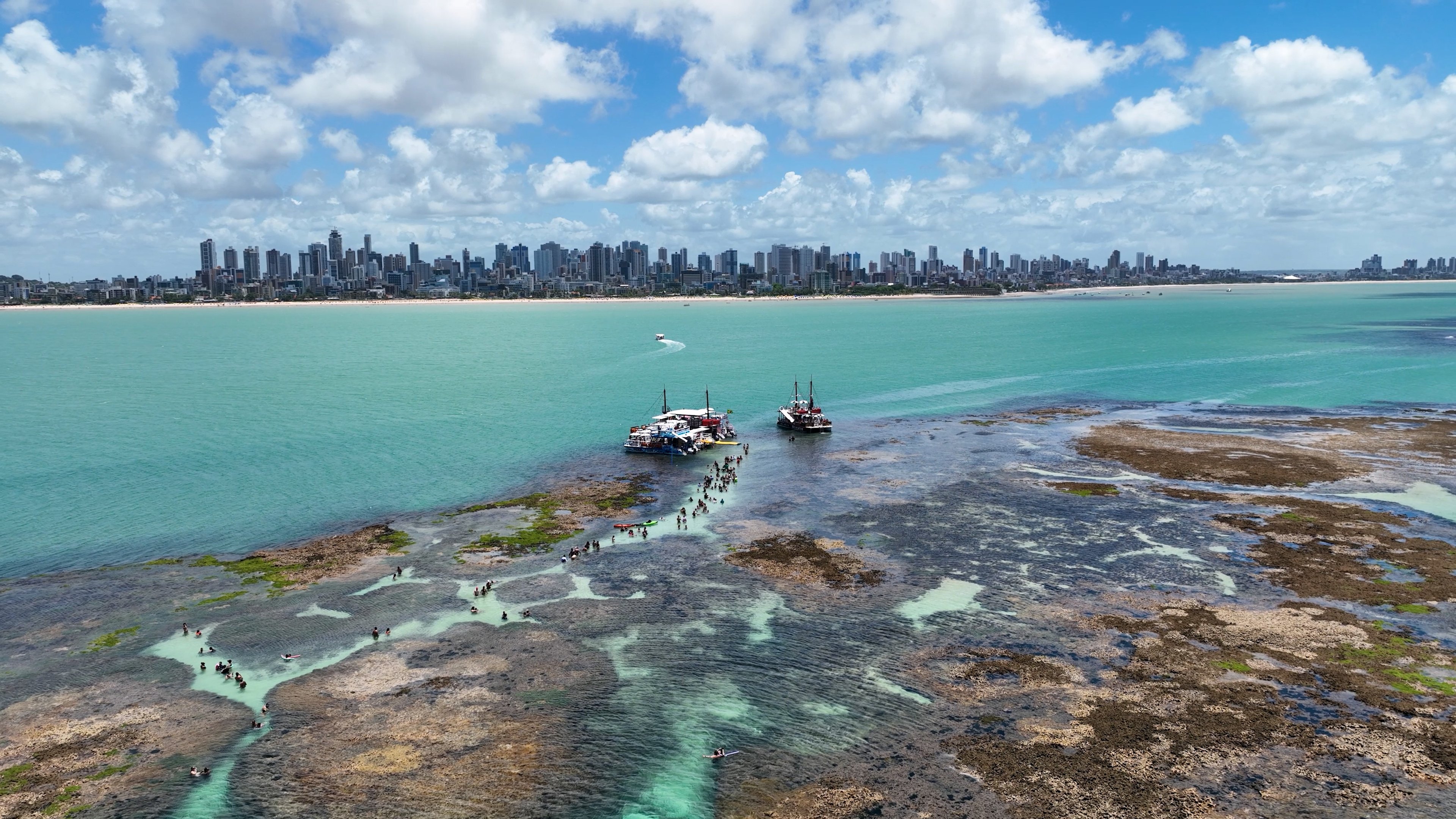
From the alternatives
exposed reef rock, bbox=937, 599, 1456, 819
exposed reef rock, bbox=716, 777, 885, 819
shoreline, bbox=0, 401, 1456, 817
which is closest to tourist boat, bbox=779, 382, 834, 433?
shoreline, bbox=0, 401, 1456, 817

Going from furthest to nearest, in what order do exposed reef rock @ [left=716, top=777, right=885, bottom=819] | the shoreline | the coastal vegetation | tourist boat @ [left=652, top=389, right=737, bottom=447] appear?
1. tourist boat @ [left=652, top=389, right=737, bottom=447]
2. the coastal vegetation
3. the shoreline
4. exposed reef rock @ [left=716, top=777, right=885, bottom=819]

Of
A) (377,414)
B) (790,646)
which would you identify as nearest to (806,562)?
(790,646)

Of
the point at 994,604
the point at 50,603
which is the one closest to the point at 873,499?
the point at 994,604

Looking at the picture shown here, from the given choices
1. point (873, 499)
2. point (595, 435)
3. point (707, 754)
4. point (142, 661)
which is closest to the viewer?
point (707, 754)

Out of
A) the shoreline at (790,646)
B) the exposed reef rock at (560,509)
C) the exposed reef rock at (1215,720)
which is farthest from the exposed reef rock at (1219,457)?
the exposed reef rock at (560,509)

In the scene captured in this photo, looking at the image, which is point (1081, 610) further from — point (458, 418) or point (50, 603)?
point (458, 418)

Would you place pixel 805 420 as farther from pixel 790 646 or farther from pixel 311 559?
pixel 311 559

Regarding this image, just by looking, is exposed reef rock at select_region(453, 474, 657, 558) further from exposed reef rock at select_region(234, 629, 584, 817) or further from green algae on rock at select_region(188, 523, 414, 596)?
exposed reef rock at select_region(234, 629, 584, 817)

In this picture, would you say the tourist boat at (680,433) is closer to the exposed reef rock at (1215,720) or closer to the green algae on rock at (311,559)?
the green algae on rock at (311,559)
